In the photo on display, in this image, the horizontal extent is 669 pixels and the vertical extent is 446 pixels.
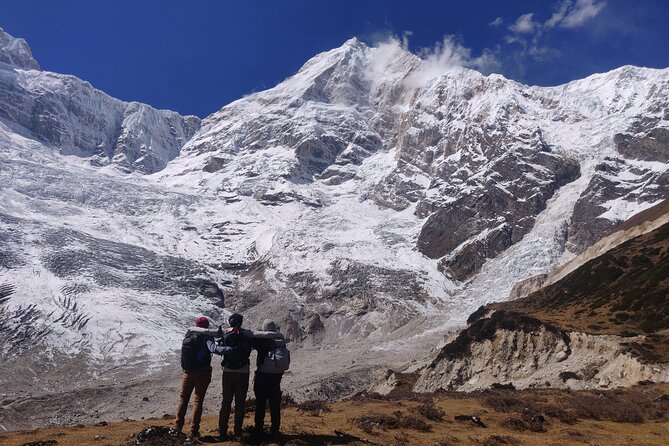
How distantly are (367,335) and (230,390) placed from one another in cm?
14051

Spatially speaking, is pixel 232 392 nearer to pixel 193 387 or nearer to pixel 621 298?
pixel 193 387

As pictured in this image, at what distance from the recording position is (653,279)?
220 feet

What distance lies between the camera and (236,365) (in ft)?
46.5

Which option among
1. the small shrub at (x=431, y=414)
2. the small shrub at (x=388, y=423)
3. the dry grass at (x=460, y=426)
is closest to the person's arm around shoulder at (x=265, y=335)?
the dry grass at (x=460, y=426)

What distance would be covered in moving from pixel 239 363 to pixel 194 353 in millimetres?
1265

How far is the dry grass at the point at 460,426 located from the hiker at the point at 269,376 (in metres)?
0.69

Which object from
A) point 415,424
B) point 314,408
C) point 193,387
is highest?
point 193,387

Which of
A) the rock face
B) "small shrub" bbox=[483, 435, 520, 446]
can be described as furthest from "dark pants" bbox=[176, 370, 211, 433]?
the rock face

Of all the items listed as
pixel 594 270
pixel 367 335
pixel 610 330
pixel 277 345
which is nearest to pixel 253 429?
pixel 277 345

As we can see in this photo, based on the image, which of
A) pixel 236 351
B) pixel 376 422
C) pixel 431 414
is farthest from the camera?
pixel 431 414

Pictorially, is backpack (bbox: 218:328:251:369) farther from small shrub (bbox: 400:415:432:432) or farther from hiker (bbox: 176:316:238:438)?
small shrub (bbox: 400:415:432:432)

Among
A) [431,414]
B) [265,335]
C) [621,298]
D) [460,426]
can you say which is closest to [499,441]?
[460,426]

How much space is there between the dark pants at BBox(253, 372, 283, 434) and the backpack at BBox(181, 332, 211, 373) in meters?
1.44

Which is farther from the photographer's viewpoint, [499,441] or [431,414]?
[431,414]
